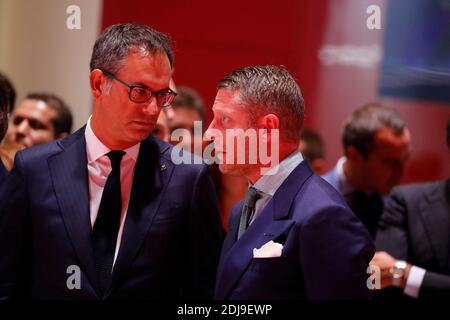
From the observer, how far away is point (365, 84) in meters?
5.00

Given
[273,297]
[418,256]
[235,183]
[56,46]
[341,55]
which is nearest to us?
[273,297]

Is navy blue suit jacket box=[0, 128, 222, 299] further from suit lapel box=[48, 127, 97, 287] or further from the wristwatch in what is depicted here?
the wristwatch

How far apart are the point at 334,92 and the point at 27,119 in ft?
6.85

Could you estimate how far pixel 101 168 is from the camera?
95.6 inches

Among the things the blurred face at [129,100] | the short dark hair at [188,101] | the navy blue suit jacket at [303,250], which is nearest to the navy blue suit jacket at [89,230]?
the blurred face at [129,100]

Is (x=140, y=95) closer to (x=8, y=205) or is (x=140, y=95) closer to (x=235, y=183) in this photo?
(x=8, y=205)

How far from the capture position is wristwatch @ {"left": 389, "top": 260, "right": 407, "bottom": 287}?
307 cm

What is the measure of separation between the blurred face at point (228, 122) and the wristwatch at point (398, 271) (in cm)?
109

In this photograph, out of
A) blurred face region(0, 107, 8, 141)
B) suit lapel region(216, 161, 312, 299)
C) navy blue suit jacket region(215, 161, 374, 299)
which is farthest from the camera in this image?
blurred face region(0, 107, 8, 141)

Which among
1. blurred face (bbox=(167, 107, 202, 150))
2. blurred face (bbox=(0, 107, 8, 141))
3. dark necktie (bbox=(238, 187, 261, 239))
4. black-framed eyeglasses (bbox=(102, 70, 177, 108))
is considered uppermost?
black-framed eyeglasses (bbox=(102, 70, 177, 108))

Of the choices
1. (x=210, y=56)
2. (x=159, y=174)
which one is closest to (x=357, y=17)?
(x=210, y=56)

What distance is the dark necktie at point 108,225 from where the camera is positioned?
2338 millimetres

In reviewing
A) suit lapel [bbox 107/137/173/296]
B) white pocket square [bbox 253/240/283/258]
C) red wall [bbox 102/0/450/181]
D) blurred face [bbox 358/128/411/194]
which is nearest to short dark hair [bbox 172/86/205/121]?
red wall [bbox 102/0/450/181]

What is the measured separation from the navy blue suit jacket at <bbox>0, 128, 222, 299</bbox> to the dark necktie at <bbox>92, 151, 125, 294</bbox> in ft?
0.11
